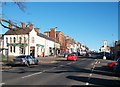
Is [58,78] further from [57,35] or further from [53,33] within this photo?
[57,35]

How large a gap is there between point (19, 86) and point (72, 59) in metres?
51.6

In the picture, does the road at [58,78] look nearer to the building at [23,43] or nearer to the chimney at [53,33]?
the building at [23,43]

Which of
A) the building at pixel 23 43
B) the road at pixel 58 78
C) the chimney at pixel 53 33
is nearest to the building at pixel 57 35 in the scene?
the chimney at pixel 53 33

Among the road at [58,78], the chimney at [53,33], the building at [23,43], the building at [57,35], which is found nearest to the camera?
the road at [58,78]

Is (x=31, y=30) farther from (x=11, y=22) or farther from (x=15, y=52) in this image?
(x=11, y=22)

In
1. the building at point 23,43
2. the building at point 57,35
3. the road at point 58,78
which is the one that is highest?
the building at point 57,35

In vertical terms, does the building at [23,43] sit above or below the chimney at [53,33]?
below

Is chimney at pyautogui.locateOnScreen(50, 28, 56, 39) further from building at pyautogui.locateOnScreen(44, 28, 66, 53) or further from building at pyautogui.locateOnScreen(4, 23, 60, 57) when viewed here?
building at pyautogui.locateOnScreen(4, 23, 60, 57)

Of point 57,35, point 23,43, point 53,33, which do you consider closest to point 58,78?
point 23,43

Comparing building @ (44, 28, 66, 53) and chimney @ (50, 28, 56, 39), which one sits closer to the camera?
chimney @ (50, 28, 56, 39)

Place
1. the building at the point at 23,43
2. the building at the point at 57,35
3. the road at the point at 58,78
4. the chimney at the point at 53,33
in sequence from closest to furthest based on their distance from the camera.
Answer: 1. the road at the point at 58,78
2. the building at the point at 23,43
3. the chimney at the point at 53,33
4. the building at the point at 57,35

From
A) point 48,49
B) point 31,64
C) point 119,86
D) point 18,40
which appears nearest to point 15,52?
point 18,40

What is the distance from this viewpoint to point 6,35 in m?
89.4

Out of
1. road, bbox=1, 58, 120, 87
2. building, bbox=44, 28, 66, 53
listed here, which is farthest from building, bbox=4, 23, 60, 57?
road, bbox=1, 58, 120, 87
